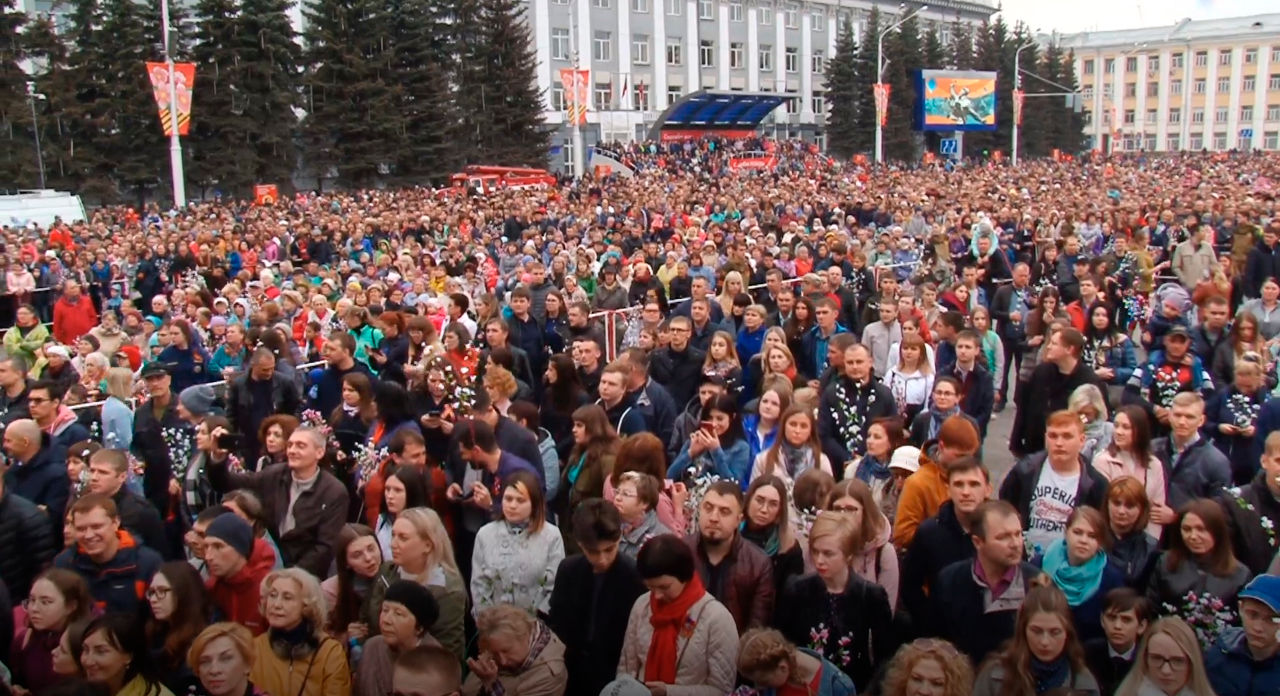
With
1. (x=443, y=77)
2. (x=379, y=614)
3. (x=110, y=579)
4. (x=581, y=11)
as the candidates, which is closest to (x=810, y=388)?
(x=379, y=614)

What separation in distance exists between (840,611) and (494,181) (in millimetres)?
32053

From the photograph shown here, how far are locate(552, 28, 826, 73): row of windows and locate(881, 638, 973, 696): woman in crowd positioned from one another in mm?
49715

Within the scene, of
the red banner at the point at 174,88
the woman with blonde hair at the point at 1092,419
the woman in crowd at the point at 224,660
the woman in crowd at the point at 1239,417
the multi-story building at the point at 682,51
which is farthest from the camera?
the multi-story building at the point at 682,51

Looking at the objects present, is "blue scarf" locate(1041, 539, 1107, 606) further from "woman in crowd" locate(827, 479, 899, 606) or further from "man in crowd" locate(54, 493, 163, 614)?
"man in crowd" locate(54, 493, 163, 614)

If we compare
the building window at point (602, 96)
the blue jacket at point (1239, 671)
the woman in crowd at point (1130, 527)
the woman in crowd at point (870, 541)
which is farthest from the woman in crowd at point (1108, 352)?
the building window at point (602, 96)

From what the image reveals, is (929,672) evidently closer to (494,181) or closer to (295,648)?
(295,648)

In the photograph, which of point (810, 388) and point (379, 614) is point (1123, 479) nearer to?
point (810, 388)

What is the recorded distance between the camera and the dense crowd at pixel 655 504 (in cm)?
434

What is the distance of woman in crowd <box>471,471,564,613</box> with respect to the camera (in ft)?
16.8

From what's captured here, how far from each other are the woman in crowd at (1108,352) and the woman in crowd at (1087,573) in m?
3.72

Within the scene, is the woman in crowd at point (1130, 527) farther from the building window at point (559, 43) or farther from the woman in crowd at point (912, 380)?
the building window at point (559, 43)

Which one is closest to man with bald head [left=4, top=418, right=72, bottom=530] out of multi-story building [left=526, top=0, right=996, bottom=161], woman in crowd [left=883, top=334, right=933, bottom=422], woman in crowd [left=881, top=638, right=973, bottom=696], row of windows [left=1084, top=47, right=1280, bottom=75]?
woman in crowd [left=881, top=638, right=973, bottom=696]

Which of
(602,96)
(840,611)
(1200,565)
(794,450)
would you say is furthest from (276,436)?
(602,96)

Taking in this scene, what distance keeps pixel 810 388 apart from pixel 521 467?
2221 mm
